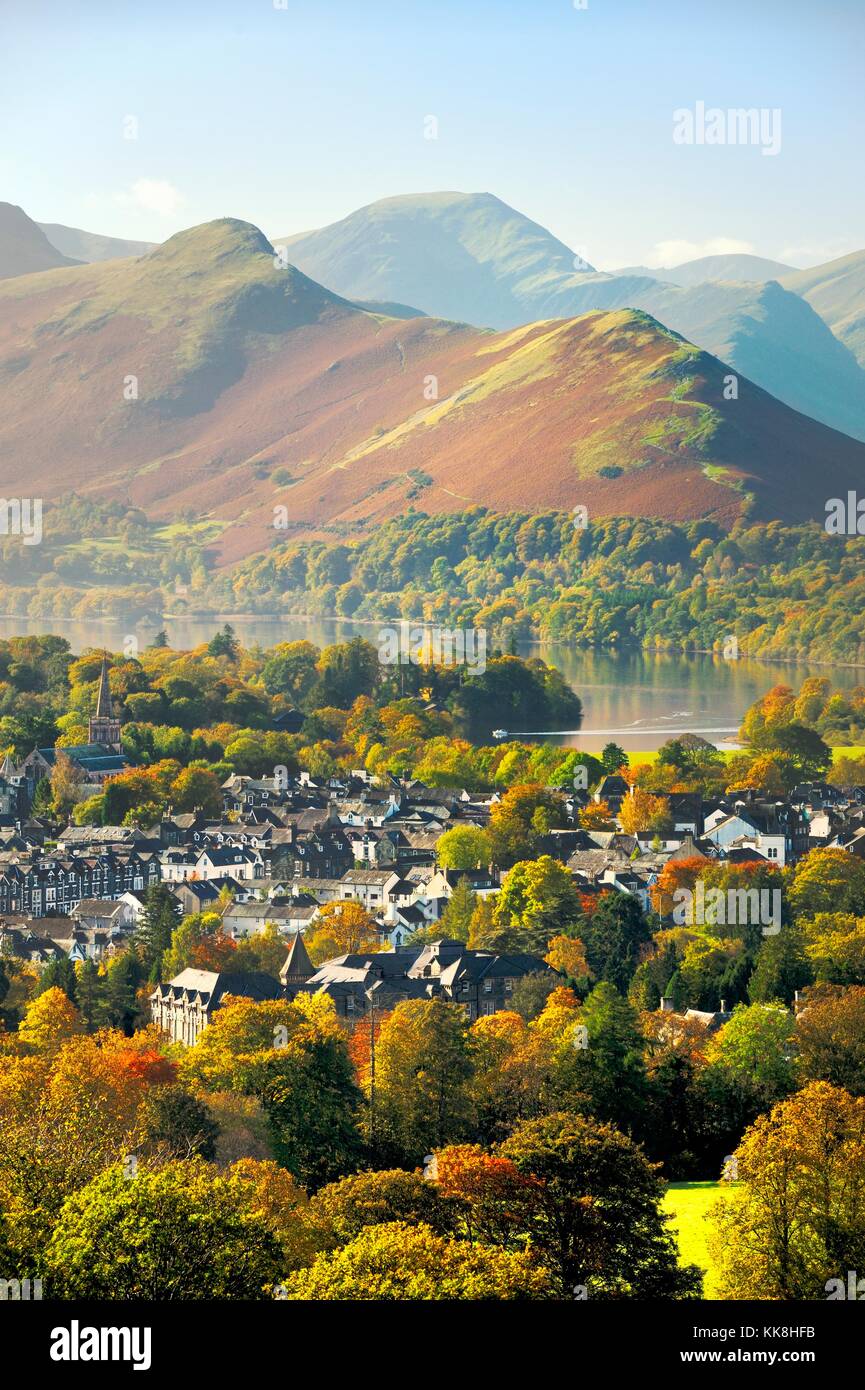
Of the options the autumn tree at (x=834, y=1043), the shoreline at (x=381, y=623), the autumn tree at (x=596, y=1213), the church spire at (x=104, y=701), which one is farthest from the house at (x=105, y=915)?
the shoreline at (x=381, y=623)

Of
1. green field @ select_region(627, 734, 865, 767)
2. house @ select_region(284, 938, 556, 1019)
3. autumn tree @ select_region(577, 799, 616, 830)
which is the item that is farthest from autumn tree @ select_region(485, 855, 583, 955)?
green field @ select_region(627, 734, 865, 767)

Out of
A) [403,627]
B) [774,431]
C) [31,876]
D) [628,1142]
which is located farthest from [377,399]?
[628,1142]

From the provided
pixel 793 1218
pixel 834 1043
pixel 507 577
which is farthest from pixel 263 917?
pixel 507 577

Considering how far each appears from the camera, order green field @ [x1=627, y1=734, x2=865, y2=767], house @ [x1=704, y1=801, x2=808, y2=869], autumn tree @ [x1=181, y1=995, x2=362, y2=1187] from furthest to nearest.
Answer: green field @ [x1=627, y1=734, x2=865, y2=767]
house @ [x1=704, y1=801, x2=808, y2=869]
autumn tree @ [x1=181, y1=995, x2=362, y2=1187]

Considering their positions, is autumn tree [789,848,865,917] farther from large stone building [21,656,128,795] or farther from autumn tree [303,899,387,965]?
large stone building [21,656,128,795]

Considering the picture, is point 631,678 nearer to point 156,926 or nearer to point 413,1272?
point 156,926

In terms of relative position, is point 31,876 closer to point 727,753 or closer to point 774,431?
point 727,753
